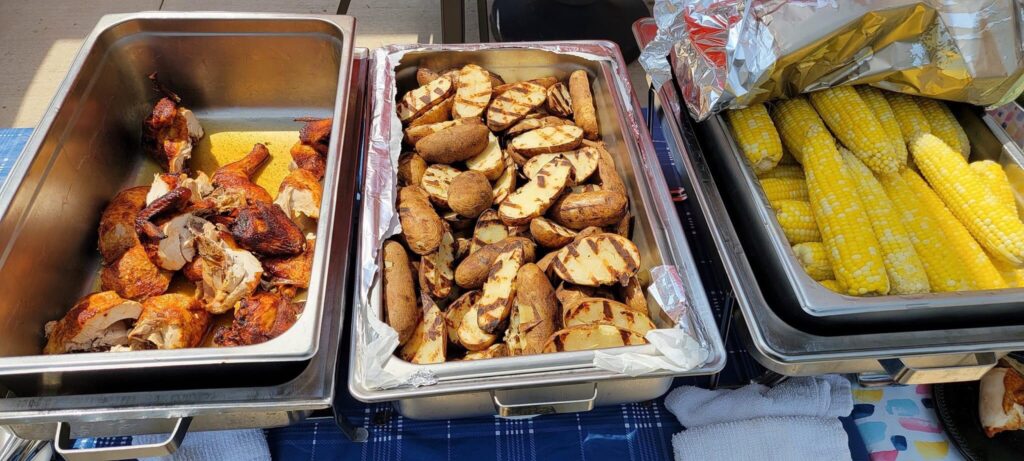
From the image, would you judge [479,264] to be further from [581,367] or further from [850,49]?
[850,49]

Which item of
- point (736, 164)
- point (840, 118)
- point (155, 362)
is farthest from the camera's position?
point (840, 118)

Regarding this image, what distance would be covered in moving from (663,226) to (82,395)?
150 centimetres

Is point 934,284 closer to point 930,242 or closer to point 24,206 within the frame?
point 930,242

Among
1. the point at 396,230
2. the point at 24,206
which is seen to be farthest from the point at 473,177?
the point at 24,206

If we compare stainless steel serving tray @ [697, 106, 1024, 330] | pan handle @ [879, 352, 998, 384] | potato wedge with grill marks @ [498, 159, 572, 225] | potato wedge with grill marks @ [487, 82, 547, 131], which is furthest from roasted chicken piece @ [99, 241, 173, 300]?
pan handle @ [879, 352, 998, 384]

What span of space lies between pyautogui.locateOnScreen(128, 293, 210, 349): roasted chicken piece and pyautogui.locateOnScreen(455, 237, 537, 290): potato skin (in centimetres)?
72

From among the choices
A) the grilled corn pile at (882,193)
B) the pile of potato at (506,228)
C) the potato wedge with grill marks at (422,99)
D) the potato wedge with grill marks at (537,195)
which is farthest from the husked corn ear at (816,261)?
the potato wedge with grill marks at (422,99)

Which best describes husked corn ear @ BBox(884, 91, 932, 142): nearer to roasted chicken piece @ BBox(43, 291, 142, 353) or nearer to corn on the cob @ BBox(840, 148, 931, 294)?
corn on the cob @ BBox(840, 148, 931, 294)

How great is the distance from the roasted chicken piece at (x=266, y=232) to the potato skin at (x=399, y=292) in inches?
11.9

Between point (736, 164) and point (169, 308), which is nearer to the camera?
point (169, 308)

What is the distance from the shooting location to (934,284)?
1457 millimetres

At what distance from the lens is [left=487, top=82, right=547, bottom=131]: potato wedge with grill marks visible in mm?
1980

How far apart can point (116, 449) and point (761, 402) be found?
160cm

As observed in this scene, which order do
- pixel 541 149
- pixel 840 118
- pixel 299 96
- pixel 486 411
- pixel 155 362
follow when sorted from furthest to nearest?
pixel 299 96
pixel 541 149
pixel 840 118
pixel 486 411
pixel 155 362
